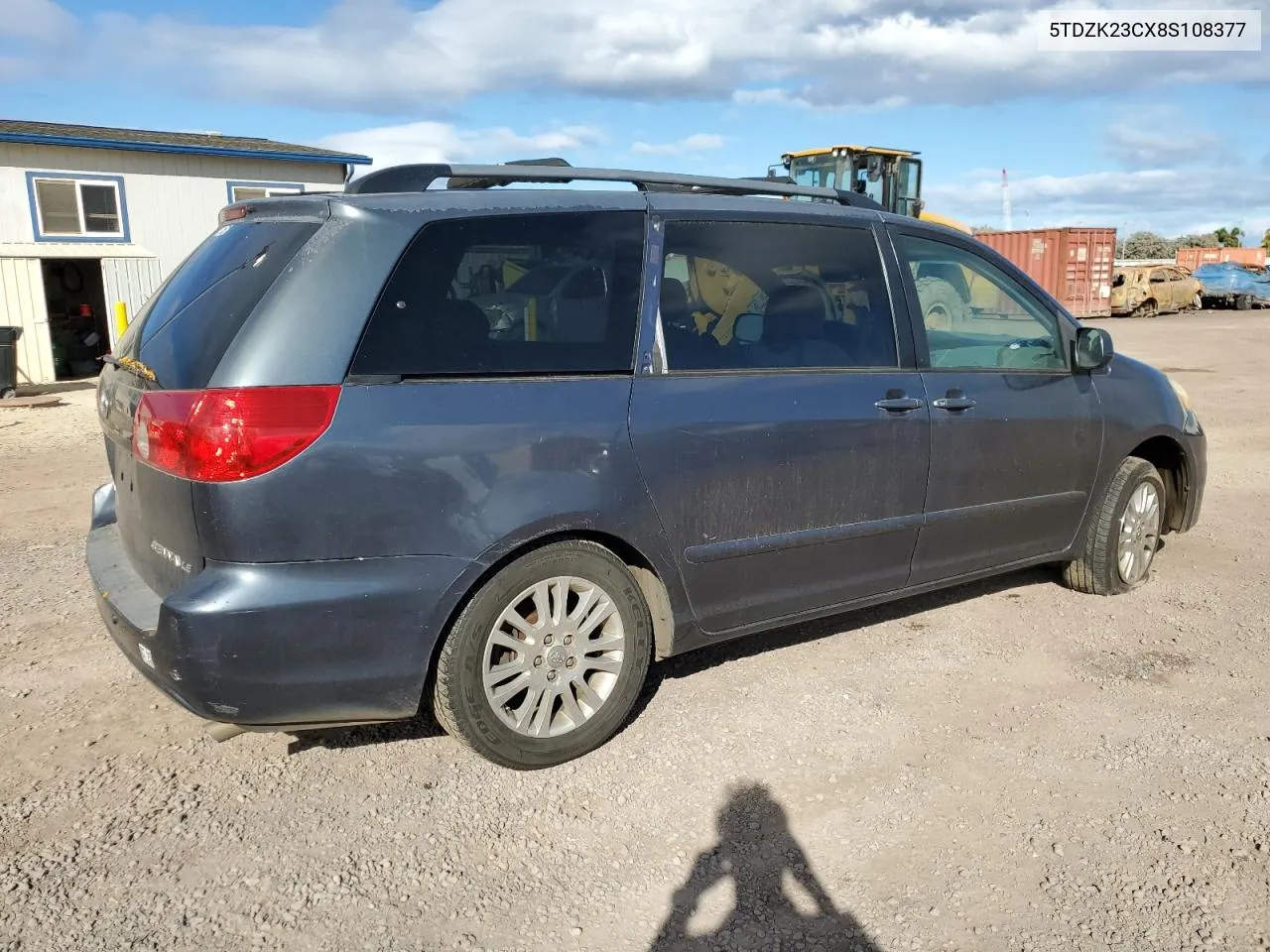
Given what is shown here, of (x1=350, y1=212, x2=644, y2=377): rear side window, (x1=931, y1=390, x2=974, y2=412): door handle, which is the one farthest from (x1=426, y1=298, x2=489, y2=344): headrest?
(x1=931, y1=390, x2=974, y2=412): door handle

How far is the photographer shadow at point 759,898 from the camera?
8.16ft

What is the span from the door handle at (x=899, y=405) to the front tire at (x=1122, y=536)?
1464 mm

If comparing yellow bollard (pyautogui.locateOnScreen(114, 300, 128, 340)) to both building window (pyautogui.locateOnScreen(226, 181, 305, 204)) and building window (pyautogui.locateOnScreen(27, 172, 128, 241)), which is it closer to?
building window (pyautogui.locateOnScreen(27, 172, 128, 241))

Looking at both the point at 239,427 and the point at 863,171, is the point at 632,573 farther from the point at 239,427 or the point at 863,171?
the point at 863,171

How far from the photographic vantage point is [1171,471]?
534cm

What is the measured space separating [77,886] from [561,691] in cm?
144

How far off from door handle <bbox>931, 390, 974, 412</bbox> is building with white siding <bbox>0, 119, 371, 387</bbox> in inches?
574

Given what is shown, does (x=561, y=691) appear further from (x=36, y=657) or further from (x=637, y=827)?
(x=36, y=657)

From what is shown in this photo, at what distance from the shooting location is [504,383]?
312cm

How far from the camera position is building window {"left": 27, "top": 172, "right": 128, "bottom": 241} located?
16.8 m

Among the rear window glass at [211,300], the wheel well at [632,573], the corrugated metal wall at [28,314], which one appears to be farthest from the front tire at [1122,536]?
the corrugated metal wall at [28,314]

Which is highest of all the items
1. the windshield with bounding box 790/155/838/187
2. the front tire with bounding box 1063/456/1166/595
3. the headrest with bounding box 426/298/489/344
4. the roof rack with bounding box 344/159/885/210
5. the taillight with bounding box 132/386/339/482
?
the windshield with bounding box 790/155/838/187

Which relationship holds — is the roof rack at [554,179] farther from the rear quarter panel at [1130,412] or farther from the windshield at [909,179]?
the windshield at [909,179]

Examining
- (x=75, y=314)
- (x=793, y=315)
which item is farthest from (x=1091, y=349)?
(x=75, y=314)
